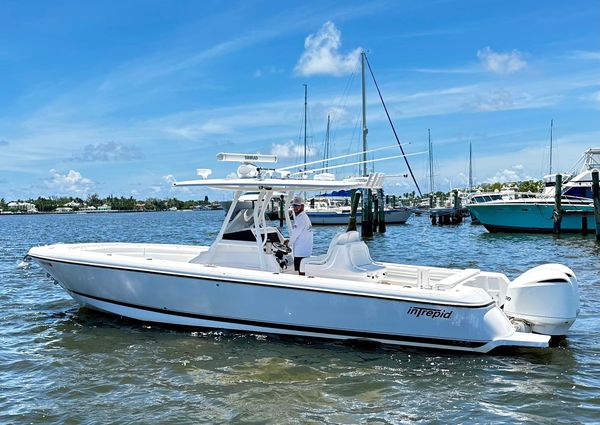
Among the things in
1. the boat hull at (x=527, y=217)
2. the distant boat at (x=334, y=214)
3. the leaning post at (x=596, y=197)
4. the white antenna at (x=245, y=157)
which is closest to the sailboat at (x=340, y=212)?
the distant boat at (x=334, y=214)

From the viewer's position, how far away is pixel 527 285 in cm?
818

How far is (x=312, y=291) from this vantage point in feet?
27.3

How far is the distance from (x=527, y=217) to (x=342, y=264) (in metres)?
26.8

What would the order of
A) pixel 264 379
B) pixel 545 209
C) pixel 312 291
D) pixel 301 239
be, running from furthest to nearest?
pixel 545 209, pixel 301 239, pixel 312 291, pixel 264 379

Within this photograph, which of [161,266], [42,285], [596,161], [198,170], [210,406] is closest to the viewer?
[210,406]

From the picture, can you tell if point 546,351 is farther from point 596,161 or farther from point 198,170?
point 596,161

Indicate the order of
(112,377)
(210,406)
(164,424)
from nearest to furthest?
(164,424) < (210,406) < (112,377)

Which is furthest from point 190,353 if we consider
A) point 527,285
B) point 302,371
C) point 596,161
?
point 596,161

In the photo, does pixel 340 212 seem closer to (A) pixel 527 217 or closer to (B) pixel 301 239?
(A) pixel 527 217

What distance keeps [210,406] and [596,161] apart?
34.9 m

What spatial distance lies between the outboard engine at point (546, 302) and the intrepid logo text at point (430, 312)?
115 centimetres

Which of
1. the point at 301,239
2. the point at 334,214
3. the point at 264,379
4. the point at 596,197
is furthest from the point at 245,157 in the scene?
the point at 334,214

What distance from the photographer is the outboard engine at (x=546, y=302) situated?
800cm

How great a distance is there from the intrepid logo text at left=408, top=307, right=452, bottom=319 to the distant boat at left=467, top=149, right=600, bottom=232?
27.1m
